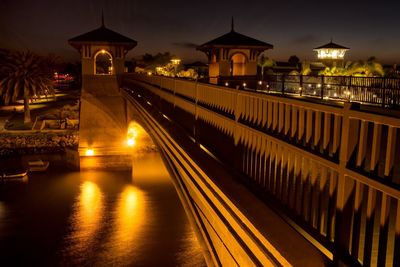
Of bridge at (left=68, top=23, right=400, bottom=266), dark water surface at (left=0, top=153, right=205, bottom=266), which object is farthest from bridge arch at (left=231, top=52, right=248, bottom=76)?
bridge at (left=68, top=23, right=400, bottom=266)

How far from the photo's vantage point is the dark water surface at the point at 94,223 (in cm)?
2111

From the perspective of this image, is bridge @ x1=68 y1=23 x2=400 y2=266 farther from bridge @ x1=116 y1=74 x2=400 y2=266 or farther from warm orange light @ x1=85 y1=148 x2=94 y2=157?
warm orange light @ x1=85 y1=148 x2=94 y2=157

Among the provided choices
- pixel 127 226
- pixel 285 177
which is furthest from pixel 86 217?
pixel 285 177

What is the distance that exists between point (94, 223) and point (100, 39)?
18.6 metres

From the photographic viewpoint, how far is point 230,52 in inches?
1452

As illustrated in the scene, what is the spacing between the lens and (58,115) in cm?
5512

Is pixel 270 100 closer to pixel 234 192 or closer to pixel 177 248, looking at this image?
pixel 234 192

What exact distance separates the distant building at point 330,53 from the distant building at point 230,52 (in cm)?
487

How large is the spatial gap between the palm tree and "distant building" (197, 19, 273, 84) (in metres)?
20.6

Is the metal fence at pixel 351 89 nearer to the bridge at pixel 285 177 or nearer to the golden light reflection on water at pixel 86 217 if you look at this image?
the bridge at pixel 285 177

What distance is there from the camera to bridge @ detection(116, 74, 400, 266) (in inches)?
136

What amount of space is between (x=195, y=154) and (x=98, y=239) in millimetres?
15848

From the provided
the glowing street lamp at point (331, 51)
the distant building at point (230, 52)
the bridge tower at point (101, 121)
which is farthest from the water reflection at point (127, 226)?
the glowing street lamp at point (331, 51)

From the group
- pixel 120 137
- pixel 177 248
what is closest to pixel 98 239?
pixel 177 248
